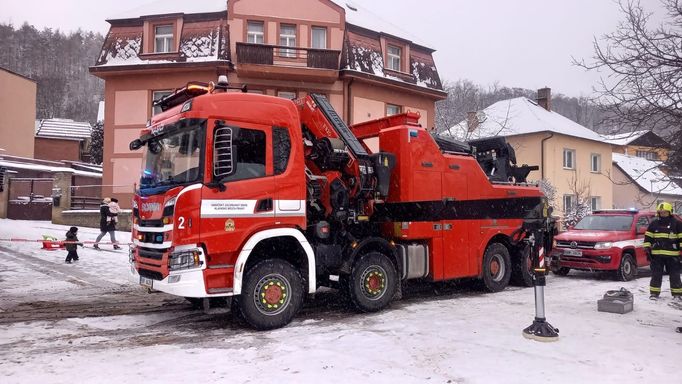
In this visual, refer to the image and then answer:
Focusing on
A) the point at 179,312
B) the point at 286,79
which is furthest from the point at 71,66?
the point at 179,312

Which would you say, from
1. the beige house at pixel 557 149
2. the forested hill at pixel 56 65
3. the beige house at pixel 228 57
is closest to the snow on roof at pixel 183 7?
the beige house at pixel 228 57

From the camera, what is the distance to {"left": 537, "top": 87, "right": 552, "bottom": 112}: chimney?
37625 mm

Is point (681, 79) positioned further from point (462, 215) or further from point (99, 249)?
point (99, 249)

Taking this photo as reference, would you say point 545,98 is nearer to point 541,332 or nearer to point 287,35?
point 287,35

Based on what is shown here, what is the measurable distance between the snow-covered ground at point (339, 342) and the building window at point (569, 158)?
25.7 m

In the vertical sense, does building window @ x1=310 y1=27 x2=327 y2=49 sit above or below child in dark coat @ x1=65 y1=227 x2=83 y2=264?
above

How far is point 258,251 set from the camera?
291 inches

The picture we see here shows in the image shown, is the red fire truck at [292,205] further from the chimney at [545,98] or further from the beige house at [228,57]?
the chimney at [545,98]

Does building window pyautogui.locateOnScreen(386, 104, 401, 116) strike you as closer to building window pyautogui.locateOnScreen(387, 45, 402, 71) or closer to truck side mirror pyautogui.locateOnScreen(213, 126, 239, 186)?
building window pyautogui.locateOnScreen(387, 45, 402, 71)

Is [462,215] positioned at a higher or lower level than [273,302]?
higher

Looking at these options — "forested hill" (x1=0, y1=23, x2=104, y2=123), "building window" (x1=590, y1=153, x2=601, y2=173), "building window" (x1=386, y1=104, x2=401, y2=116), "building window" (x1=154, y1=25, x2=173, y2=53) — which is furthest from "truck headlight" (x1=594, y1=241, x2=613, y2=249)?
"forested hill" (x1=0, y1=23, x2=104, y2=123)

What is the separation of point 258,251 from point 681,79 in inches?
270

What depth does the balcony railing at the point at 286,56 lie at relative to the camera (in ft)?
69.4

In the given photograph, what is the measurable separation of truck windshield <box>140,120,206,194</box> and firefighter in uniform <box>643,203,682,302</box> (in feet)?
27.3
